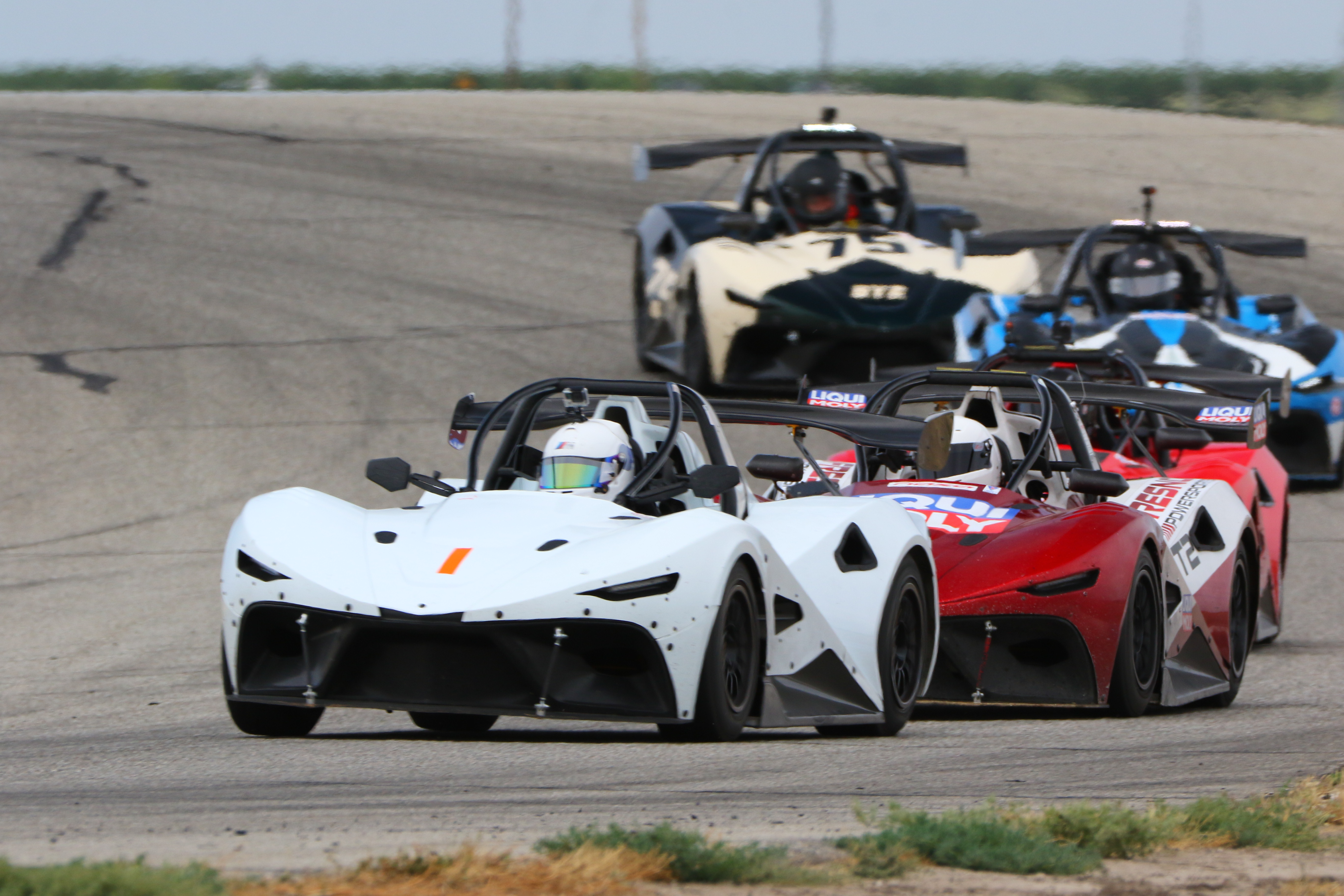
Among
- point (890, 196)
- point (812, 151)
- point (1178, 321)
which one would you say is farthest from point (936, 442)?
point (812, 151)

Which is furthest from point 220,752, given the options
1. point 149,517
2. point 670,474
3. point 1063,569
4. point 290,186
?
Result: point 290,186

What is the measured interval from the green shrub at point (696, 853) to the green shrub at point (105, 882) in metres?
0.74

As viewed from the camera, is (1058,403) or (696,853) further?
(1058,403)

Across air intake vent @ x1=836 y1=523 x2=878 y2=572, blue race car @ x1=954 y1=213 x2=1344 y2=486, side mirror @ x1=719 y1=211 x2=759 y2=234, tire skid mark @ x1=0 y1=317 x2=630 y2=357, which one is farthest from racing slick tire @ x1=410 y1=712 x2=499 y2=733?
tire skid mark @ x1=0 y1=317 x2=630 y2=357

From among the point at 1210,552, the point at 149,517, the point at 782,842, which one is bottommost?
the point at 149,517

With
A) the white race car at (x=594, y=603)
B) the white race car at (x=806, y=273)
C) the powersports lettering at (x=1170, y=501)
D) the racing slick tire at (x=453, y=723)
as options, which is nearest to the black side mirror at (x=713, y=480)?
the white race car at (x=594, y=603)

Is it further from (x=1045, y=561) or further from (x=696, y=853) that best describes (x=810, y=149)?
(x=696, y=853)

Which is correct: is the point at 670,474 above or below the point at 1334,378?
above

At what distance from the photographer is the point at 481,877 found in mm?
4027

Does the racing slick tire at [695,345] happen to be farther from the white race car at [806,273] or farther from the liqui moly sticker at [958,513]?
the liqui moly sticker at [958,513]

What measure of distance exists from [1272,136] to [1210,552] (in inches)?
934

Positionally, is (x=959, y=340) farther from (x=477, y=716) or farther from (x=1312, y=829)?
(x=1312, y=829)

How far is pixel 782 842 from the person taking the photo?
4.57 metres

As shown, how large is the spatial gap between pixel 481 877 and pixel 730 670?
7.92 ft
